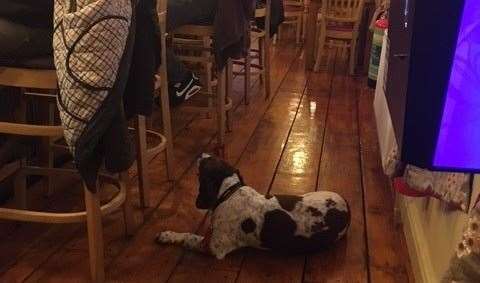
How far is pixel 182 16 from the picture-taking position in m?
2.32

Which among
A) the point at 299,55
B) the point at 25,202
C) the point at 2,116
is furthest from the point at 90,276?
the point at 299,55

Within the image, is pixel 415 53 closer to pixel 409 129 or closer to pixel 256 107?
pixel 409 129

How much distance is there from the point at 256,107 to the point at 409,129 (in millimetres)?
2792

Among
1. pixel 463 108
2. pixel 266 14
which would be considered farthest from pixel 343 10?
pixel 463 108

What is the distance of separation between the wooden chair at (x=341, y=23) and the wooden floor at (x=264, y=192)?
4.30ft

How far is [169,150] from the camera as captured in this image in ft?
7.13

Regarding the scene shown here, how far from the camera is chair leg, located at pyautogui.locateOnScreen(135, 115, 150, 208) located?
1816 mm

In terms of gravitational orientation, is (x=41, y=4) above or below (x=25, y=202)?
above

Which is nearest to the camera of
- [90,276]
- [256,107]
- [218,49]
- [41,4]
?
[41,4]

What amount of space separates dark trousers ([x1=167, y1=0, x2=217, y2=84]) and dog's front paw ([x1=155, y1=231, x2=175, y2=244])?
771 millimetres

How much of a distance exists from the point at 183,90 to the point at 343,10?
2.90 meters

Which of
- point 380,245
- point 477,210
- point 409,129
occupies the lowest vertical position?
point 380,245

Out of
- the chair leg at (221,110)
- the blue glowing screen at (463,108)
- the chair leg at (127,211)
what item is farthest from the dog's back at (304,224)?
the blue glowing screen at (463,108)

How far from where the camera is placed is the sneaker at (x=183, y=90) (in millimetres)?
2330
